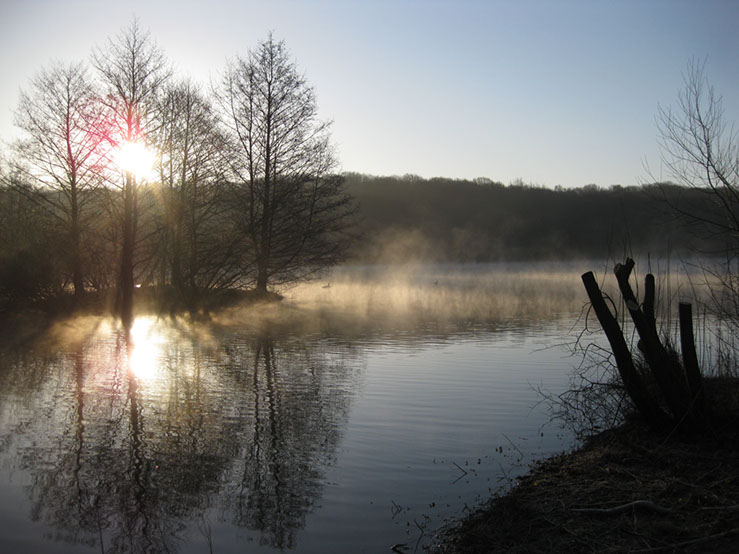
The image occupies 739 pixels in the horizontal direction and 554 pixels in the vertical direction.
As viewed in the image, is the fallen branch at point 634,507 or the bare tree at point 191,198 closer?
the fallen branch at point 634,507

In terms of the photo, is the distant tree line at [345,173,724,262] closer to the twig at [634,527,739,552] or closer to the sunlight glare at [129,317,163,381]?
the sunlight glare at [129,317,163,381]

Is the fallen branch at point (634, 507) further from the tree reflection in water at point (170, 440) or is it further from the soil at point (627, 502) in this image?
the tree reflection in water at point (170, 440)

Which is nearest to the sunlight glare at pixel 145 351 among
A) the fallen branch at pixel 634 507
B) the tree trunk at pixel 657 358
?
the tree trunk at pixel 657 358

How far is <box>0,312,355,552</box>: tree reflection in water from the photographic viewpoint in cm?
594

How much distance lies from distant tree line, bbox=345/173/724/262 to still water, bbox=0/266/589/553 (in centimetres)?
7946

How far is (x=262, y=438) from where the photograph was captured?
8219 mm

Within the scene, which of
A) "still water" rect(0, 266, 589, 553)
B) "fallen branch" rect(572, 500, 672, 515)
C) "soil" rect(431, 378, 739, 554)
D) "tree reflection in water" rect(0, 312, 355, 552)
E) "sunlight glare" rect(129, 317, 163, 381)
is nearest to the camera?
"soil" rect(431, 378, 739, 554)

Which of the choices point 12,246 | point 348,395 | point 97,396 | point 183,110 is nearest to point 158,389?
point 97,396

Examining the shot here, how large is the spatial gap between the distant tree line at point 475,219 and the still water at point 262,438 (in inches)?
3128

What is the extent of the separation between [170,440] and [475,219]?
403 ft

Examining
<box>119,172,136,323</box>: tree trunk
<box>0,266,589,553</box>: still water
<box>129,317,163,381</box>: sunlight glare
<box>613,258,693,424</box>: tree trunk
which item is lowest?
<box>0,266,589,553</box>: still water

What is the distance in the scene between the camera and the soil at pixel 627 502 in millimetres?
4668

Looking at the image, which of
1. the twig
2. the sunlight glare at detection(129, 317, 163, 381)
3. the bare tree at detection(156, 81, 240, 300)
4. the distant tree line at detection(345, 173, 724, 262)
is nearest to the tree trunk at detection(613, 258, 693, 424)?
the twig

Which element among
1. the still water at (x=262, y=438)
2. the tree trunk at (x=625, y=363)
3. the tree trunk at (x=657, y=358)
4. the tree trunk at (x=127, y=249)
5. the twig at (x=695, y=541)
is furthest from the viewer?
the tree trunk at (x=127, y=249)
